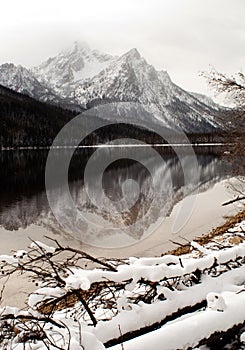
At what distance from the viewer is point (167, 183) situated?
35.8 meters

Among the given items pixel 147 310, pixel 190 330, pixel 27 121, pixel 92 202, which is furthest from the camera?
pixel 27 121

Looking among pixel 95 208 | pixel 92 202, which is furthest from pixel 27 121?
pixel 95 208

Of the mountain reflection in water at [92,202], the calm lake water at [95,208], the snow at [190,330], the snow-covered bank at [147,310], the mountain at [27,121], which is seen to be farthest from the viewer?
the mountain at [27,121]

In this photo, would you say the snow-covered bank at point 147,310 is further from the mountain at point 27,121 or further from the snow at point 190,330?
the mountain at point 27,121

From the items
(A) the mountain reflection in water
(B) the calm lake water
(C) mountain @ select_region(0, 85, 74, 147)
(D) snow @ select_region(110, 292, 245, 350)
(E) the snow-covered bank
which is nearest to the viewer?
(D) snow @ select_region(110, 292, 245, 350)

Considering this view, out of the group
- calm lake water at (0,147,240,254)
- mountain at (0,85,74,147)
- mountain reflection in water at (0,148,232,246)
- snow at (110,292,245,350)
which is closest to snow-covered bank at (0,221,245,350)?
snow at (110,292,245,350)

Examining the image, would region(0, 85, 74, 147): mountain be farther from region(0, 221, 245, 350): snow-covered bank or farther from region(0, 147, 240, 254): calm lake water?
region(0, 221, 245, 350): snow-covered bank

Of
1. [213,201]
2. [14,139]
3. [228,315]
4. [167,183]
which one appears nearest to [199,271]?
[228,315]

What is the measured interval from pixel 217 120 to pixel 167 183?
61.8 feet

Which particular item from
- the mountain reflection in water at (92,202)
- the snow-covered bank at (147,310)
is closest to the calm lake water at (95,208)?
the mountain reflection in water at (92,202)

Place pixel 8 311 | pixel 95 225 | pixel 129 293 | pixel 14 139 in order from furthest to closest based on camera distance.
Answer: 1. pixel 14 139
2. pixel 95 225
3. pixel 129 293
4. pixel 8 311

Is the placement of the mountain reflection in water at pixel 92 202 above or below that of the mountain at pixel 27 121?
below

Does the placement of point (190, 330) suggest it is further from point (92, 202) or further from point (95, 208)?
point (92, 202)

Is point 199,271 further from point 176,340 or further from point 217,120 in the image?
point 217,120
